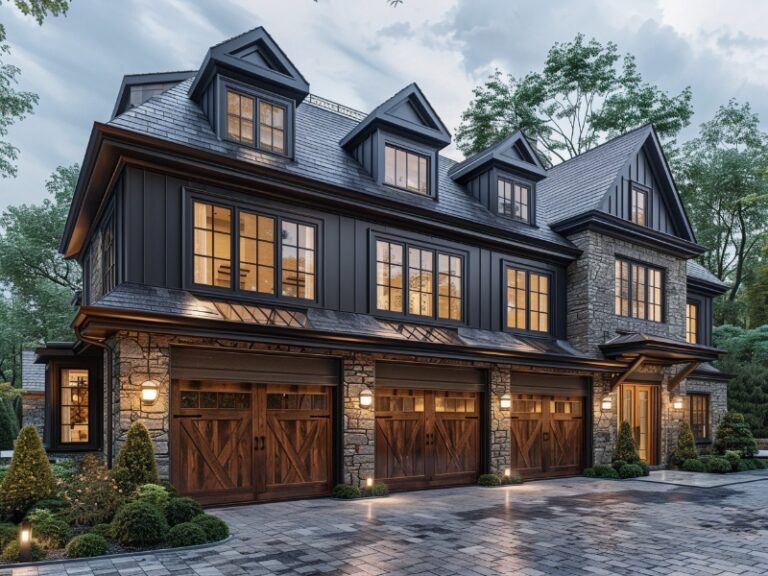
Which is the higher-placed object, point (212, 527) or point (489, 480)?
point (212, 527)

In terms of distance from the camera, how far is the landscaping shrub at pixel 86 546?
22.8 ft

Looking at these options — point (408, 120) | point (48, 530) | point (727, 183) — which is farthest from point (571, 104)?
point (48, 530)

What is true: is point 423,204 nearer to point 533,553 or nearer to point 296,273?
point 296,273

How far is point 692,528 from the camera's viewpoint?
9.16m

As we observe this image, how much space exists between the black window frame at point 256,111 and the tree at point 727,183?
27.2 metres

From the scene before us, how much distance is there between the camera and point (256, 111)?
12172 millimetres

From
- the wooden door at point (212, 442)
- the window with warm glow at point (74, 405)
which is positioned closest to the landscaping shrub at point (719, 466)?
the wooden door at point (212, 442)

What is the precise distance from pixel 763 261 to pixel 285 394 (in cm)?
3305

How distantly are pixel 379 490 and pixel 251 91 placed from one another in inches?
324

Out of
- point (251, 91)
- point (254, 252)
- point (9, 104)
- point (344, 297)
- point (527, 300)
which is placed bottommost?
point (344, 297)

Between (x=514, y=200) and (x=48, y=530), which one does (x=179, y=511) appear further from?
(x=514, y=200)

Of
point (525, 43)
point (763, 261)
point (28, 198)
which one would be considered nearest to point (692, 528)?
point (525, 43)

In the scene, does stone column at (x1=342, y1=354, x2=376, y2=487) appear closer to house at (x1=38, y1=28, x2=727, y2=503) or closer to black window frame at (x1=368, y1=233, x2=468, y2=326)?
house at (x1=38, y1=28, x2=727, y2=503)

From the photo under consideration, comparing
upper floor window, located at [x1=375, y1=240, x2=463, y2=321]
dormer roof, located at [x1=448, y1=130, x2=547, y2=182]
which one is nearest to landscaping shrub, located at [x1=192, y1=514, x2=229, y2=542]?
upper floor window, located at [x1=375, y1=240, x2=463, y2=321]
